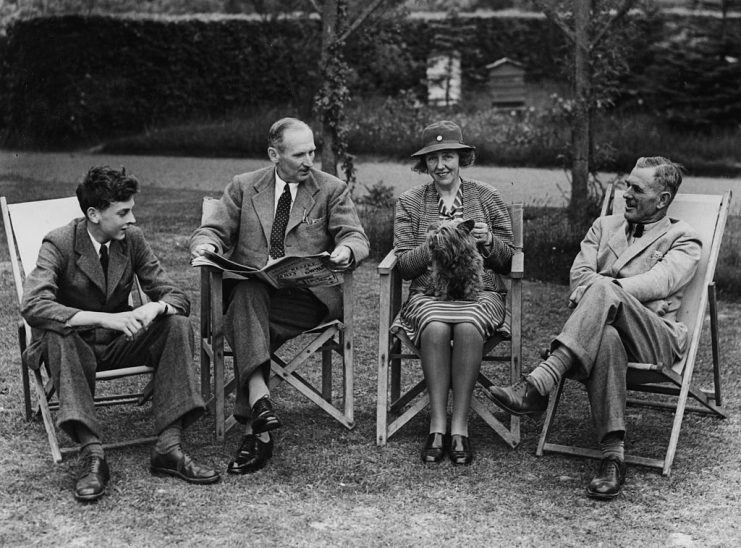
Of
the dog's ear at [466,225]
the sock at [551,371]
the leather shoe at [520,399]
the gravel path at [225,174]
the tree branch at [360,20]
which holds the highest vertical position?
the tree branch at [360,20]

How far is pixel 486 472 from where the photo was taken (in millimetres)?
4383

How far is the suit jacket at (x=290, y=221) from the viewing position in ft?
16.1

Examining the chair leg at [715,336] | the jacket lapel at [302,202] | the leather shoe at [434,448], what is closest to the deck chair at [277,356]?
the jacket lapel at [302,202]

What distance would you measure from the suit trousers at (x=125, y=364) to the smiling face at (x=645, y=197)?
84.8 inches

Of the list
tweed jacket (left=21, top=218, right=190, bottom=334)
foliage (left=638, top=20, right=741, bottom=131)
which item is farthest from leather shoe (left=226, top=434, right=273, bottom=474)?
foliage (left=638, top=20, right=741, bottom=131)

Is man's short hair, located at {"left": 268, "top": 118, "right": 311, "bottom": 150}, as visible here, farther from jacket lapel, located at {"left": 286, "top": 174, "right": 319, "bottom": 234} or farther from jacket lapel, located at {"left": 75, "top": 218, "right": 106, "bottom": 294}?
jacket lapel, located at {"left": 75, "top": 218, "right": 106, "bottom": 294}

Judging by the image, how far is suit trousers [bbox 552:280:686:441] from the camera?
14.1 ft

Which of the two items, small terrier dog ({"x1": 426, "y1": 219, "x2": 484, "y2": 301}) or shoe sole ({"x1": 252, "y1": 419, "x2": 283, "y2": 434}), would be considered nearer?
shoe sole ({"x1": 252, "y1": 419, "x2": 283, "y2": 434})

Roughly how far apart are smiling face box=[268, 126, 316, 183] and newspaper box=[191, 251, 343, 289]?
0.52 metres

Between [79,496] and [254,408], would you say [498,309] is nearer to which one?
[254,408]

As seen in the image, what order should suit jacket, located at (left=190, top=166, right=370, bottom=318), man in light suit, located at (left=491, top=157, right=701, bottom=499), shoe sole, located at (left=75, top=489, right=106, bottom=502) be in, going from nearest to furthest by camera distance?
shoe sole, located at (left=75, top=489, right=106, bottom=502)
man in light suit, located at (left=491, top=157, right=701, bottom=499)
suit jacket, located at (left=190, top=166, right=370, bottom=318)

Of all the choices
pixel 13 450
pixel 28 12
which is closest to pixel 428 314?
pixel 13 450

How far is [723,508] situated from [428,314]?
4.84 ft

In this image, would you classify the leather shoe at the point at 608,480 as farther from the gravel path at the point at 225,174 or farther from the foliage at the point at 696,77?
the foliage at the point at 696,77
